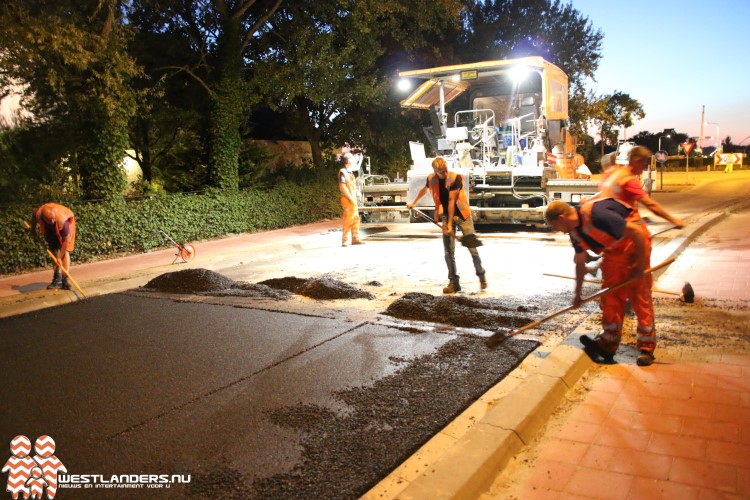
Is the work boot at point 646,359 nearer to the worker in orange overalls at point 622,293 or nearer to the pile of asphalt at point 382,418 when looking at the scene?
the worker in orange overalls at point 622,293

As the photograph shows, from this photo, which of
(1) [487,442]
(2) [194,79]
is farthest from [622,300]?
(2) [194,79]

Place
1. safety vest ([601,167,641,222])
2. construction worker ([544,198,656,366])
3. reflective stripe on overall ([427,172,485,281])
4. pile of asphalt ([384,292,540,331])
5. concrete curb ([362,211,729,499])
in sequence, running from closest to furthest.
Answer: concrete curb ([362,211,729,499]), construction worker ([544,198,656,366]), safety vest ([601,167,641,222]), pile of asphalt ([384,292,540,331]), reflective stripe on overall ([427,172,485,281])

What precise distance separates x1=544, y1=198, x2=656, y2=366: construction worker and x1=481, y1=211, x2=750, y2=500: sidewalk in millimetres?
216

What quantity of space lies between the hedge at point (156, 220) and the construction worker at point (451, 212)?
7.15 meters

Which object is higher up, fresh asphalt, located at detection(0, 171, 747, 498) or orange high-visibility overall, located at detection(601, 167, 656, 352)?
orange high-visibility overall, located at detection(601, 167, 656, 352)

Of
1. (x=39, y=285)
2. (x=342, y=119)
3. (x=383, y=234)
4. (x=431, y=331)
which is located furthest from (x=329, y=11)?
(x=431, y=331)

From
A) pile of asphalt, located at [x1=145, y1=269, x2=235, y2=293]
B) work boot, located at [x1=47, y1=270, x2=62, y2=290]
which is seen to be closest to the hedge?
work boot, located at [x1=47, y1=270, x2=62, y2=290]

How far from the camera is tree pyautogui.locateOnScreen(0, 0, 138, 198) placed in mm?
9305

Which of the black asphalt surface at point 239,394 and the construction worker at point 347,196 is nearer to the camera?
the black asphalt surface at point 239,394

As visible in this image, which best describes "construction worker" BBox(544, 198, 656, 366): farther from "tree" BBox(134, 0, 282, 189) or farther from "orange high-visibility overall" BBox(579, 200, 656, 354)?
"tree" BBox(134, 0, 282, 189)

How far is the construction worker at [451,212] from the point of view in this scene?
271 inches

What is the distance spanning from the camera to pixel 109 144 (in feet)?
39.1

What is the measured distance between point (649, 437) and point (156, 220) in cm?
1111

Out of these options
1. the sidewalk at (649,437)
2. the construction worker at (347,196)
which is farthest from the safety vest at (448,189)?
the construction worker at (347,196)
